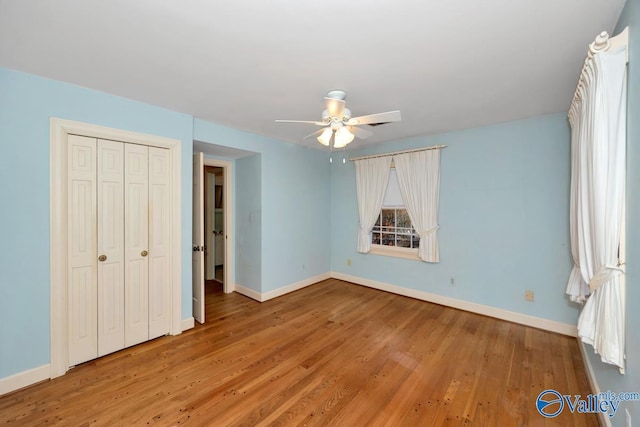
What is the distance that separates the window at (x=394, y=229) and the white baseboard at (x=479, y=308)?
59 cm

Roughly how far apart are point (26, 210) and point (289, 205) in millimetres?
2936

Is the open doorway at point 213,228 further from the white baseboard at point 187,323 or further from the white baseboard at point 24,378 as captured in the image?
the white baseboard at point 24,378

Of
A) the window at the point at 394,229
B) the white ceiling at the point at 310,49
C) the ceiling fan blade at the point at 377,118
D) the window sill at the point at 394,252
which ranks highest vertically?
the white ceiling at the point at 310,49

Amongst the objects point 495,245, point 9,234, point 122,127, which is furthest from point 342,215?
point 9,234

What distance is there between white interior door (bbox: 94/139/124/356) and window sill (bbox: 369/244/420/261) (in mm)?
3622

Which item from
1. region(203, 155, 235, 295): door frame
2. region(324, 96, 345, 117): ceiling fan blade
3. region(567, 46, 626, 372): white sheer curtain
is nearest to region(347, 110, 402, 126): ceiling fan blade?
region(324, 96, 345, 117): ceiling fan blade

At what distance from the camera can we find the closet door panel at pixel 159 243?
277 centimetres

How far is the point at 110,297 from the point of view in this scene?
250 cm

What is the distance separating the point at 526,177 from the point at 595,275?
1.87 metres

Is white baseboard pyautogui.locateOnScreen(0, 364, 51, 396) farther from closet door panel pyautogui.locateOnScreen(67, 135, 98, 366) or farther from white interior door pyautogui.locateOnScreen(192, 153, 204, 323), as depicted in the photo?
white interior door pyautogui.locateOnScreen(192, 153, 204, 323)

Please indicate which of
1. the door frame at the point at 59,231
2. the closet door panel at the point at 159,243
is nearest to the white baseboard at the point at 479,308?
the closet door panel at the point at 159,243

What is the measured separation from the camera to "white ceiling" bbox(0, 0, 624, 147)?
1397 mm

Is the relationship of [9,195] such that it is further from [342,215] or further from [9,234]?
[342,215]

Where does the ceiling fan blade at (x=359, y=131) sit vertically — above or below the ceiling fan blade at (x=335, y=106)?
below
